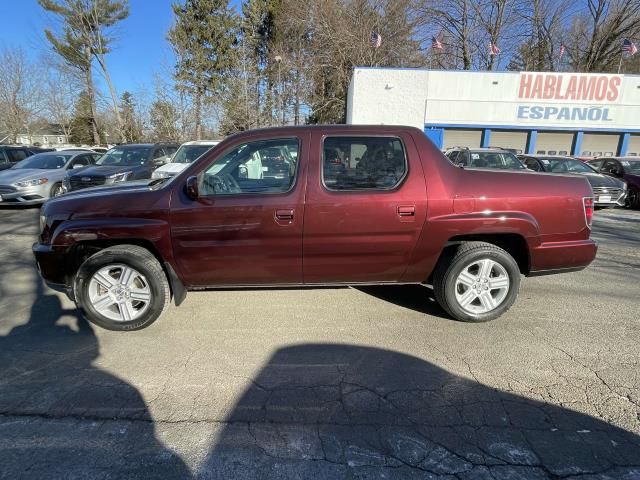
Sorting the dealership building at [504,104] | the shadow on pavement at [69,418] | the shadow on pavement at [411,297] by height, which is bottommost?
the shadow on pavement at [69,418]

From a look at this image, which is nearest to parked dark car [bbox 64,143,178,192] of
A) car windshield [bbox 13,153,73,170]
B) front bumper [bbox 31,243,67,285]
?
car windshield [bbox 13,153,73,170]

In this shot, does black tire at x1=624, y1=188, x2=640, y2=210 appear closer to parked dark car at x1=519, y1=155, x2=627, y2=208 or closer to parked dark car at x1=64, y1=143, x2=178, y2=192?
parked dark car at x1=519, y1=155, x2=627, y2=208

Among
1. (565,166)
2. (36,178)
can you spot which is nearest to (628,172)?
(565,166)

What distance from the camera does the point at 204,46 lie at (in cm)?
3133

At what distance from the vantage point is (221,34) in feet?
104

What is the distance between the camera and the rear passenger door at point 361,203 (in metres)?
3.21

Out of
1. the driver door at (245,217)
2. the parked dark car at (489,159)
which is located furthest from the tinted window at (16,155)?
the parked dark car at (489,159)

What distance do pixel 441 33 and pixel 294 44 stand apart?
12598 mm

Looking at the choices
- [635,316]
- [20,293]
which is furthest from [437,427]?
[20,293]

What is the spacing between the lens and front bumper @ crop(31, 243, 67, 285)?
332cm

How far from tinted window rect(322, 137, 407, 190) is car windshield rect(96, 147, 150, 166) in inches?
363

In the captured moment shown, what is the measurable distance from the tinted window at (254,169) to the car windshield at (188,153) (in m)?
8.30

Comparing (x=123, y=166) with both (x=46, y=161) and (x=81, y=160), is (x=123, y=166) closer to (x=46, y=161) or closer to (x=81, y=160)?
(x=81, y=160)

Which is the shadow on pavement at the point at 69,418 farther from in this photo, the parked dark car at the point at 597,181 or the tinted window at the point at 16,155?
the tinted window at the point at 16,155
